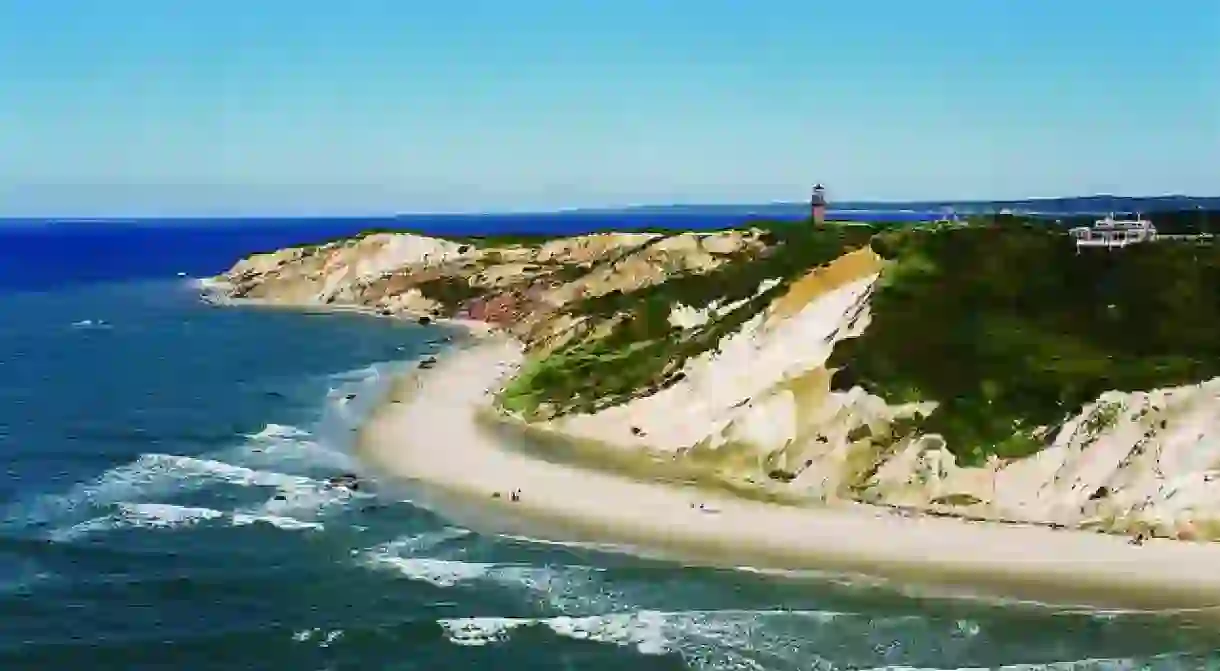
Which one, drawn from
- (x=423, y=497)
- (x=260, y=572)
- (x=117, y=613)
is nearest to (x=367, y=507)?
(x=423, y=497)

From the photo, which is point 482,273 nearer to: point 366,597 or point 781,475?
point 781,475

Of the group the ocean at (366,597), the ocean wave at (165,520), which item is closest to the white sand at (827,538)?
the ocean at (366,597)

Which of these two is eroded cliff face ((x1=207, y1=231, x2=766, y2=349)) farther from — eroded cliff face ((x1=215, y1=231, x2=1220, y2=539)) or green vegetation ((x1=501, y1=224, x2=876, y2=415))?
eroded cliff face ((x1=215, y1=231, x2=1220, y2=539))

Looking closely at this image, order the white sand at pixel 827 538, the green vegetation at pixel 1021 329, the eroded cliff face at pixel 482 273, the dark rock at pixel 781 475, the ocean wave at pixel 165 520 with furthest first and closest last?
the eroded cliff face at pixel 482 273
the dark rock at pixel 781 475
the green vegetation at pixel 1021 329
the ocean wave at pixel 165 520
the white sand at pixel 827 538

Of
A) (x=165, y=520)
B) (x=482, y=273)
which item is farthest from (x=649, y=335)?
(x=482, y=273)

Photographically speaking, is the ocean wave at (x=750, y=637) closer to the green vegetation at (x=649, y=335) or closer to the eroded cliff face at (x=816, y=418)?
the eroded cliff face at (x=816, y=418)

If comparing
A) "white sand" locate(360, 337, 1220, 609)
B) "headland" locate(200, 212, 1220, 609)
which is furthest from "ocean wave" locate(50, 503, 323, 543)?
"headland" locate(200, 212, 1220, 609)

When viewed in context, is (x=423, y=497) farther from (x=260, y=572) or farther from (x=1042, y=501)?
(x=1042, y=501)
